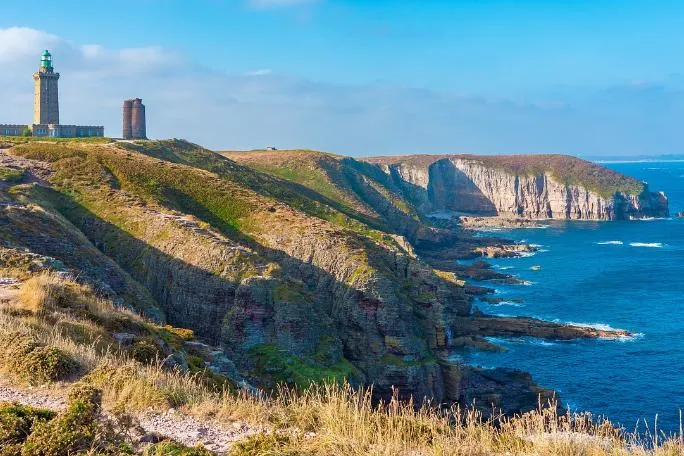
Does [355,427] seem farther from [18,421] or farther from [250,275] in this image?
[250,275]

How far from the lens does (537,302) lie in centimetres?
8638

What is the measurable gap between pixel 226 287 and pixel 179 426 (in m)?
33.8

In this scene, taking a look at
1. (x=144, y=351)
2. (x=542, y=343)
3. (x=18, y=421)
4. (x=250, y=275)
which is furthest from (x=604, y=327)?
(x=18, y=421)

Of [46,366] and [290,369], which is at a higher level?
[46,366]

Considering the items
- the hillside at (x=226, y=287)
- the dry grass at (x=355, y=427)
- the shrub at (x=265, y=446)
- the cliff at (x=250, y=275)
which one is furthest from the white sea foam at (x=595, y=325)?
the shrub at (x=265, y=446)

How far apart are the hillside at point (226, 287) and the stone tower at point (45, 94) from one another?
151 feet

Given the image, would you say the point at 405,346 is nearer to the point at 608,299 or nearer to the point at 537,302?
the point at 537,302

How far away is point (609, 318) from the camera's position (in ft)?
257

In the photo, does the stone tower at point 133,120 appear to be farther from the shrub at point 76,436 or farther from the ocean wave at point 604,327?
the shrub at point 76,436

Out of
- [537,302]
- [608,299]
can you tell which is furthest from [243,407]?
[608,299]

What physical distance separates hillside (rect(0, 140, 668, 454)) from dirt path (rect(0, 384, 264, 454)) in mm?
4553

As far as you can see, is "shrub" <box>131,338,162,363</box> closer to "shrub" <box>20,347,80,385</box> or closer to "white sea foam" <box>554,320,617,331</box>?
"shrub" <box>20,347,80,385</box>

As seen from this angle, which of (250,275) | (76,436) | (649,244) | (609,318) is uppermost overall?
(76,436)

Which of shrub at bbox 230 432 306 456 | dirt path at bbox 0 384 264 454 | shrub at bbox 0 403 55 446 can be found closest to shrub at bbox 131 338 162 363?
dirt path at bbox 0 384 264 454
